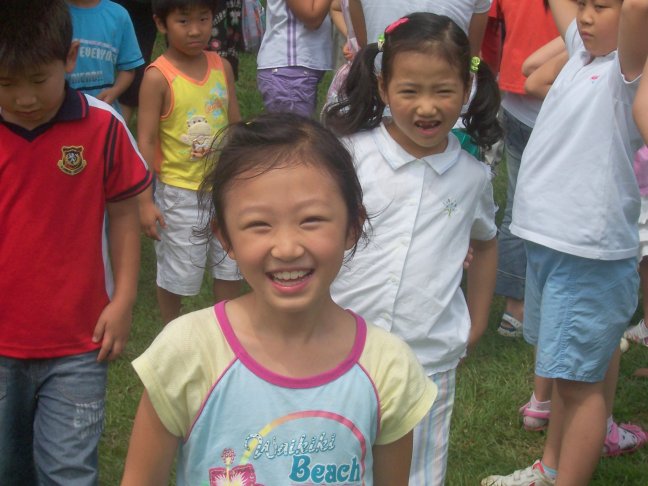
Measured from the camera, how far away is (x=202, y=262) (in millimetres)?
4637

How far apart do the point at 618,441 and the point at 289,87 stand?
240 cm

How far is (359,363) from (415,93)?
3.59 feet

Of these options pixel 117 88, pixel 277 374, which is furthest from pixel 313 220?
pixel 117 88

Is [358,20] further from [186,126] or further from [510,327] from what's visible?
[510,327]

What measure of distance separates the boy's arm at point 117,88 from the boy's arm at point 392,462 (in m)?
3.04

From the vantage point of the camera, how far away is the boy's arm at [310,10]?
521cm

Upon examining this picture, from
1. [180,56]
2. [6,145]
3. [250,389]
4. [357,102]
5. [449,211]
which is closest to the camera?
[250,389]

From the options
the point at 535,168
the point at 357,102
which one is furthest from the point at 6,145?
the point at 535,168

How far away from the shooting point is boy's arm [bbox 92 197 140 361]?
3.02m

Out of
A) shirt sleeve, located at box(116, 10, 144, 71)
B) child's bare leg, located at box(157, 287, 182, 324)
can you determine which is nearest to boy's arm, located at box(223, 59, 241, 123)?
shirt sleeve, located at box(116, 10, 144, 71)

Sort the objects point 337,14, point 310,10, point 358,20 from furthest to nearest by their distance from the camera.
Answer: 1. point 337,14
2. point 310,10
3. point 358,20

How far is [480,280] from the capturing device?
3.25 meters

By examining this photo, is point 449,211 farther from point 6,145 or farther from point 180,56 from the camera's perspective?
point 180,56

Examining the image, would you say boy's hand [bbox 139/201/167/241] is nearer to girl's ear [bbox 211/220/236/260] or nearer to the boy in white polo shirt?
the boy in white polo shirt
